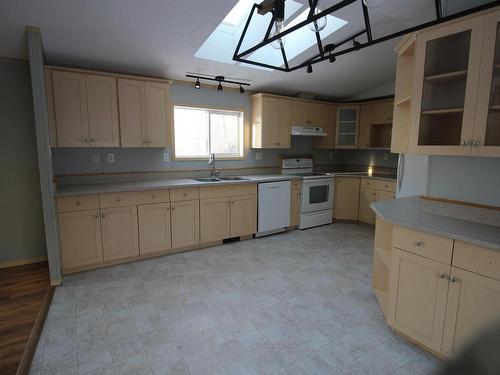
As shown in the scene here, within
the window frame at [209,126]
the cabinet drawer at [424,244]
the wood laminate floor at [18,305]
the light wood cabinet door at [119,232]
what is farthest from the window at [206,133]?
the cabinet drawer at [424,244]

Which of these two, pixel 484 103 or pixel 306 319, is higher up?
pixel 484 103

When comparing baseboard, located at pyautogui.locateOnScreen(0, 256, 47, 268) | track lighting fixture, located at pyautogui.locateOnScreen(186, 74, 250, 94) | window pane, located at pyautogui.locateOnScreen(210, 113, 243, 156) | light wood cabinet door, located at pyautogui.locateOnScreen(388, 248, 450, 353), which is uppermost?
track lighting fixture, located at pyautogui.locateOnScreen(186, 74, 250, 94)

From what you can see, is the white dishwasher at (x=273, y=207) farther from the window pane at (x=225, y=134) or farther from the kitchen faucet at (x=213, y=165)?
the window pane at (x=225, y=134)

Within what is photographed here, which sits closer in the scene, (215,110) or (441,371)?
(441,371)

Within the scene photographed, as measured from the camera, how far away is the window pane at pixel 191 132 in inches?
159

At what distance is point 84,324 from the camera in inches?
86.2

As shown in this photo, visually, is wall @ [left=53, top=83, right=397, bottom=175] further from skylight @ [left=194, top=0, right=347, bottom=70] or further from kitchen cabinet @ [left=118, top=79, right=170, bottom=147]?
skylight @ [left=194, top=0, right=347, bottom=70]

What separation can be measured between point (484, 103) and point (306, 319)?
193 centimetres

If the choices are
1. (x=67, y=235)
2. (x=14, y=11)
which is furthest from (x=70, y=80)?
(x=67, y=235)

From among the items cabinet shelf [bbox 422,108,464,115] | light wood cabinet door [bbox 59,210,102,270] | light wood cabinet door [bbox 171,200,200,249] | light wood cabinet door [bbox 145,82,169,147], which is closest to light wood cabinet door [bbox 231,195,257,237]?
light wood cabinet door [bbox 171,200,200,249]

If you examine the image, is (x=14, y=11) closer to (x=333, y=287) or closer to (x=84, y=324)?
(x=84, y=324)

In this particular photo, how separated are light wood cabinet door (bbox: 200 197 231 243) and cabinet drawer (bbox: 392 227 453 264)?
2.32 metres

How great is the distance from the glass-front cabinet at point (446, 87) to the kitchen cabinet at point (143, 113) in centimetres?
271

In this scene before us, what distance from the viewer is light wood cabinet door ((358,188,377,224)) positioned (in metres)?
4.70
